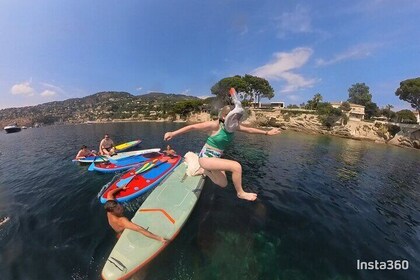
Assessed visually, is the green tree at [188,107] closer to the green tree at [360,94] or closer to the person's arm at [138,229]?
the green tree at [360,94]

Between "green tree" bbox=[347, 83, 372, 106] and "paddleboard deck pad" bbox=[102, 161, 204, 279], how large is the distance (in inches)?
4461

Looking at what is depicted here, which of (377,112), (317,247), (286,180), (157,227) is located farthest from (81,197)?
(377,112)

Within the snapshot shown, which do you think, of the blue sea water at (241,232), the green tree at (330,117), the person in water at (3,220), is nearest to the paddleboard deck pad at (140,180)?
the blue sea water at (241,232)

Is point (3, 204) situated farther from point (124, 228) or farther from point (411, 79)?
point (411, 79)

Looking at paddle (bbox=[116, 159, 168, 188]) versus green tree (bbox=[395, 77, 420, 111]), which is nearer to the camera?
paddle (bbox=[116, 159, 168, 188])

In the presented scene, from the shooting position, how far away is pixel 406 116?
66.2m

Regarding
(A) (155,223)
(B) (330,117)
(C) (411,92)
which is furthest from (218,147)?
(C) (411,92)

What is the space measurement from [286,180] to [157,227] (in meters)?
10.7

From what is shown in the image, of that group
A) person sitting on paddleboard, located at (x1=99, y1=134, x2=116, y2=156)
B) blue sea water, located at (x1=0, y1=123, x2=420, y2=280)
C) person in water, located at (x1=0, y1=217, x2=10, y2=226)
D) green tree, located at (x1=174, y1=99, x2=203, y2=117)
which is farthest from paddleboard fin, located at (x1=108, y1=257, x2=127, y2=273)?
green tree, located at (x1=174, y1=99, x2=203, y2=117)

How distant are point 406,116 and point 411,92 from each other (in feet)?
42.1

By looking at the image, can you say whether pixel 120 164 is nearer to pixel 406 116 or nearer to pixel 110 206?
pixel 110 206

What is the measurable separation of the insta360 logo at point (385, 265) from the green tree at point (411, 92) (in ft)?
230

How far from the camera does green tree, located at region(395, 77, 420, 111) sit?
56094 millimetres

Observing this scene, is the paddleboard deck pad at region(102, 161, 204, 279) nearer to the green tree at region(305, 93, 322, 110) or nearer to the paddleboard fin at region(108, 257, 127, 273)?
the paddleboard fin at region(108, 257, 127, 273)
